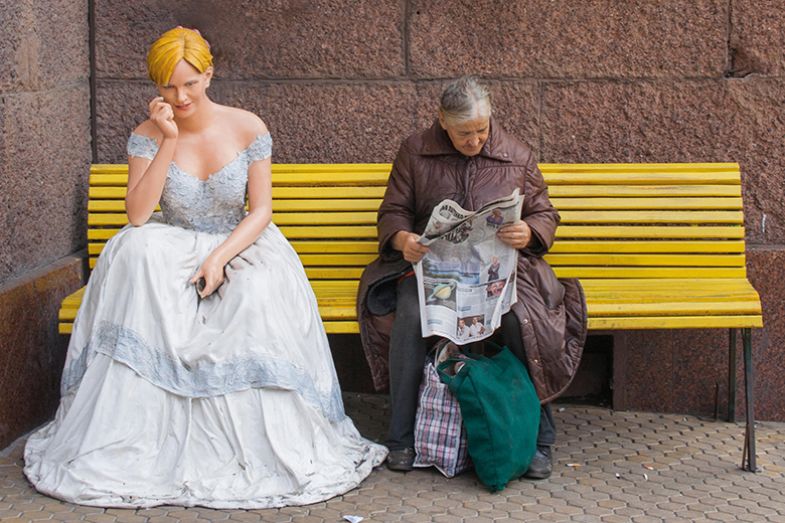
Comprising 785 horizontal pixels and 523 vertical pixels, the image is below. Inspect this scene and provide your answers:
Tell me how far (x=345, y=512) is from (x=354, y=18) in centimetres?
239

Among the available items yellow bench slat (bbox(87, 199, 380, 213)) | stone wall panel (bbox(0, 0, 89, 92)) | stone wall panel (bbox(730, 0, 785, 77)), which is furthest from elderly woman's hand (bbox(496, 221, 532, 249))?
stone wall panel (bbox(0, 0, 89, 92))

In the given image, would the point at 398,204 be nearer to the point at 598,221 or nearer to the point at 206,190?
the point at 206,190

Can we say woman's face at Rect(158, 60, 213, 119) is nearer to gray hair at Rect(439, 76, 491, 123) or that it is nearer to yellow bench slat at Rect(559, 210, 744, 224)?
gray hair at Rect(439, 76, 491, 123)

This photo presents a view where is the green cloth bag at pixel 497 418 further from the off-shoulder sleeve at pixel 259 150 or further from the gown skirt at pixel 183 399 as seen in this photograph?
the off-shoulder sleeve at pixel 259 150

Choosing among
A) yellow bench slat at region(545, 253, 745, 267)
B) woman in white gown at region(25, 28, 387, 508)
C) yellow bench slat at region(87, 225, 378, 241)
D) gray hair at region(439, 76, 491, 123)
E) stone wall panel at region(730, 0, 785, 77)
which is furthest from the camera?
stone wall panel at region(730, 0, 785, 77)

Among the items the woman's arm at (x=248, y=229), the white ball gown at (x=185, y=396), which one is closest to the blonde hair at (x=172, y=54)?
the woman's arm at (x=248, y=229)

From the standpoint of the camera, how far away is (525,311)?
16.5 feet

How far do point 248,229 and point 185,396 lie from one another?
2.32 feet

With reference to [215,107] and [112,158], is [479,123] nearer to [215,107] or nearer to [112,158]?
[215,107]

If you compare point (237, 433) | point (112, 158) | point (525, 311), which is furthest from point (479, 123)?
point (112, 158)

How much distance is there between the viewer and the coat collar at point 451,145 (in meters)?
5.18

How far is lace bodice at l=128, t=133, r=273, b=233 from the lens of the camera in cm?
508

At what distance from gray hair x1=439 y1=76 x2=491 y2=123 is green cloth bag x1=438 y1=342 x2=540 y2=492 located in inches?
36.2

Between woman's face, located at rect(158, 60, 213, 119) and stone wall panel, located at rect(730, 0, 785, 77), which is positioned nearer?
woman's face, located at rect(158, 60, 213, 119)
